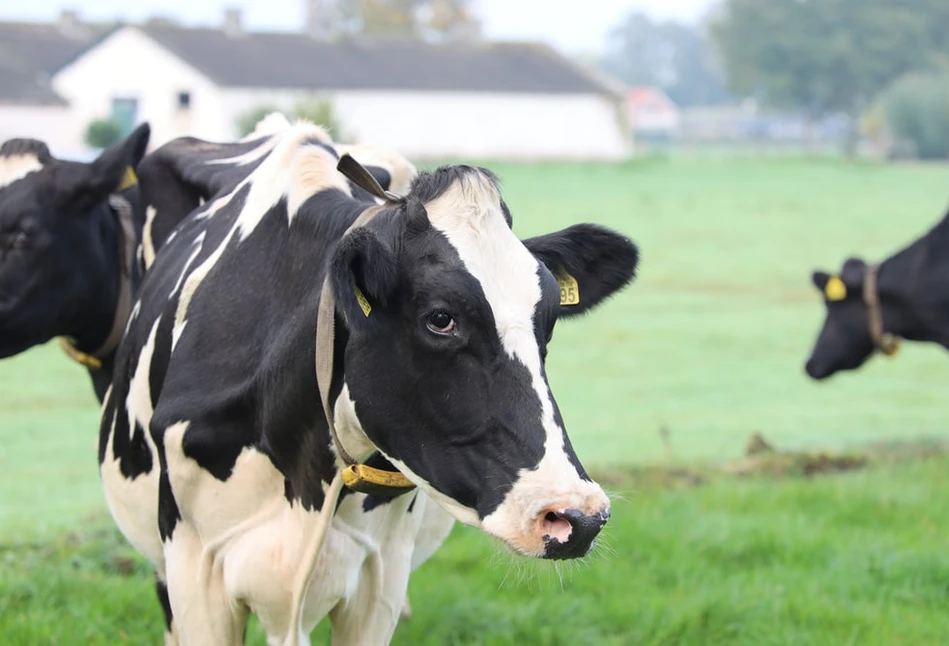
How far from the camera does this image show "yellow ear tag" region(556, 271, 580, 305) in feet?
11.1

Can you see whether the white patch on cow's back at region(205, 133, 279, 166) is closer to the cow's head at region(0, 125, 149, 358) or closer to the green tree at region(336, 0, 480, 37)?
the cow's head at region(0, 125, 149, 358)

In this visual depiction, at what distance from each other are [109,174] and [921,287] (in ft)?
20.4

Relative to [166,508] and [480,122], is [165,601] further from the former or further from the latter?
[480,122]

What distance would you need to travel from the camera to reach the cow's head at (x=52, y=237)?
4.86m

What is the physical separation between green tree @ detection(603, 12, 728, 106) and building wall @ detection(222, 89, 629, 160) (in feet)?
284

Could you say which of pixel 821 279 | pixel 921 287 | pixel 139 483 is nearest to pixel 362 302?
pixel 139 483

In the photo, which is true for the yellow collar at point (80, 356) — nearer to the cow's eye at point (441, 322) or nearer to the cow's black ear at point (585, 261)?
the cow's black ear at point (585, 261)

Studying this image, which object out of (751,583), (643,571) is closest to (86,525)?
(643,571)

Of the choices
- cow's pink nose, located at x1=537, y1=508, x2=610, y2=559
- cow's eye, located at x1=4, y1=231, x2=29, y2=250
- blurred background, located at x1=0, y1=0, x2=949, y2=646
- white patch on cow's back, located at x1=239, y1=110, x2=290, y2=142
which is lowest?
blurred background, located at x1=0, y1=0, x2=949, y2=646

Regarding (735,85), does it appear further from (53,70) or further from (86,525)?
(86,525)

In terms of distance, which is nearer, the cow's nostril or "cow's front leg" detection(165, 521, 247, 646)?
the cow's nostril

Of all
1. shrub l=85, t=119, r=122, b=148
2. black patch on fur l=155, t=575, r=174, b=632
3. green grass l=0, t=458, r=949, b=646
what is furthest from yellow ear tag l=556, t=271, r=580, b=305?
shrub l=85, t=119, r=122, b=148

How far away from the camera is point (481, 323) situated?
2.91m

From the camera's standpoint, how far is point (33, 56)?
53.8m
